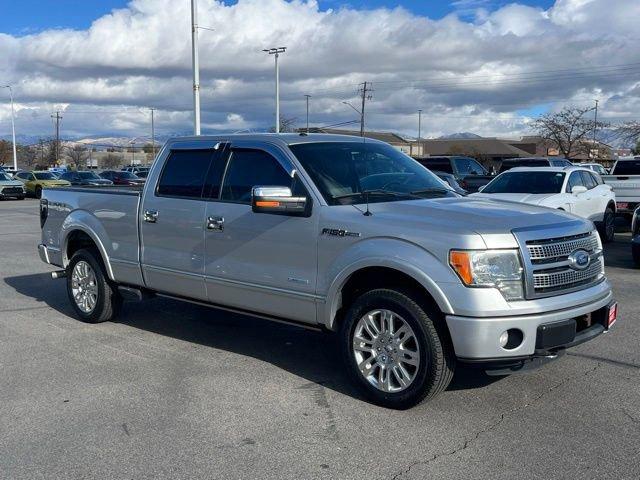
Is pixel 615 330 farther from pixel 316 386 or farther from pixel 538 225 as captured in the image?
pixel 316 386

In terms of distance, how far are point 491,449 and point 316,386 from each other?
5.29ft

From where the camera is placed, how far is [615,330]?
22.8ft

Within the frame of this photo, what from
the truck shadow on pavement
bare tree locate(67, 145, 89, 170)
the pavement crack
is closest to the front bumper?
the pavement crack

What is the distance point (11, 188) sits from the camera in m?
36.1

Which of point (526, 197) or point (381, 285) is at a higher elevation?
point (526, 197)

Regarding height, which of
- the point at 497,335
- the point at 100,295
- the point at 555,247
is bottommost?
the point at 100,295

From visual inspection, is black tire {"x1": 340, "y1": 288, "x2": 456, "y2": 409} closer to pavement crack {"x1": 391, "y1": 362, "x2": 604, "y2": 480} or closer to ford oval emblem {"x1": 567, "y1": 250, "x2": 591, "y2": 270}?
pavement crack {"x1": 391, "y1": 362, "x2": 604, "y2": 480}

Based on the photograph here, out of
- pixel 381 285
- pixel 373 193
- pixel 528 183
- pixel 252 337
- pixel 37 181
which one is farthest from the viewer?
pixel 37 181

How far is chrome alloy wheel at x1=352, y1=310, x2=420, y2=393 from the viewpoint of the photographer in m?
4.73

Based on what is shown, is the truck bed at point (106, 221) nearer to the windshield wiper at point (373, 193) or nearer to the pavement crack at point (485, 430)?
the windshield wiper at point (373, 193)

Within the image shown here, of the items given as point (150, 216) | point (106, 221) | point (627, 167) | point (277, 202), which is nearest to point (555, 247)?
point (277, 202)

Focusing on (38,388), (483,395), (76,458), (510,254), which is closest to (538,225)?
(510,254)

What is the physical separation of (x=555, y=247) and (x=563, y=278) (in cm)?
23

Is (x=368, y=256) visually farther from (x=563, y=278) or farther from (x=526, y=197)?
(x=526, y=197)
